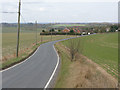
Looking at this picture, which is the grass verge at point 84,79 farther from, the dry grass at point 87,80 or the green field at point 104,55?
the green field at point 104,55

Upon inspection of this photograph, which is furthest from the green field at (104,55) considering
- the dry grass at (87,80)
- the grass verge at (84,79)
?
the dry grass at (87,80)

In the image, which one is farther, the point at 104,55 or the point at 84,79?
the point at 104,55

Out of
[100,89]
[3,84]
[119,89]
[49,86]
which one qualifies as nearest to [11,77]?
[3,84]

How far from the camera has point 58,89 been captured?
442 inches

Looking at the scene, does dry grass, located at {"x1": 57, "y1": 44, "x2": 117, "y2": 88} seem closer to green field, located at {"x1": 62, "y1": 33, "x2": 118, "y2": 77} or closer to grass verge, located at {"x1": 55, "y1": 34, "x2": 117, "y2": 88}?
grass verge, located at {"x1": 55, "y1": 34, "x2": 117, "y2": 88}

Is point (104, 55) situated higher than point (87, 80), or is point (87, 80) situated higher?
point (87, 80)

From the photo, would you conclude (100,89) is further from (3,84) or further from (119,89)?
(3,84)

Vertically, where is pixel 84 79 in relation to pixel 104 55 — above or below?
above

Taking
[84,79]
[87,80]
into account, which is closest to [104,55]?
[87,80]

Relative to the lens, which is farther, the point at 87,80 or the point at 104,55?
the point at 104,55

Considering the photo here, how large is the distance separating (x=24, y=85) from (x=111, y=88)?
21.2 feet

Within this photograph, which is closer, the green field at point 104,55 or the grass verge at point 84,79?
the grass verge at point 84,79

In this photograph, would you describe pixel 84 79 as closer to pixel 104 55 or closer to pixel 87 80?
pixel 87 80

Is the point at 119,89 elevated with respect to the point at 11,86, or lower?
lower
